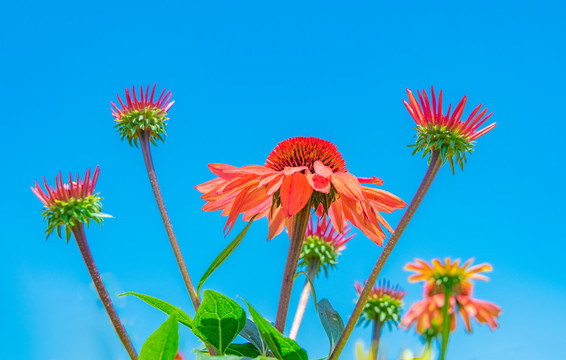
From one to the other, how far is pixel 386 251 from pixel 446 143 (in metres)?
0.30

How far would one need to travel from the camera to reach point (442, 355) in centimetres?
57

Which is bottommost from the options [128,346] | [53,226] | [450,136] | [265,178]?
[128,346]

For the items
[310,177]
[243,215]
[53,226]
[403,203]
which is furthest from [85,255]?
[403,203]

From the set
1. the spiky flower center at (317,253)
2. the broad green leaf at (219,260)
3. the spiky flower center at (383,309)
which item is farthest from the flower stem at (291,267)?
the spiky flower center at (383,309)

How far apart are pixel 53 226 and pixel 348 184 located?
31.4 inches

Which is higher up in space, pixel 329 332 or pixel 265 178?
pixel 265 178

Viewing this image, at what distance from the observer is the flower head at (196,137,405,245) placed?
1.12 meters

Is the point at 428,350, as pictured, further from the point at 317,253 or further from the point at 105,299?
the point at 317,253

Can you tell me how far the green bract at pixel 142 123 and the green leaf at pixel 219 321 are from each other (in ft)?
2.77

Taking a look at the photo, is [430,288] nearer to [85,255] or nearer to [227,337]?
[227,337]

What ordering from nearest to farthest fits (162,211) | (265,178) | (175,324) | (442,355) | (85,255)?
(442,355) < (175,324) < (265,178) < (85,255) < (162,211)

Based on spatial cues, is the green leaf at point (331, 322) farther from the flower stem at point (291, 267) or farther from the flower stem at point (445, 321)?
the flower stem at point (445, 321)

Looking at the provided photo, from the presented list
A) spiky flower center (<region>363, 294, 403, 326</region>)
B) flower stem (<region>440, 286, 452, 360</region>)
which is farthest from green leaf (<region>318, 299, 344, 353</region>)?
spiky flower center (<region>363, 294, 403, 326</region>)

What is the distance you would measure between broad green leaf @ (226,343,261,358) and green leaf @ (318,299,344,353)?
0.17 m
